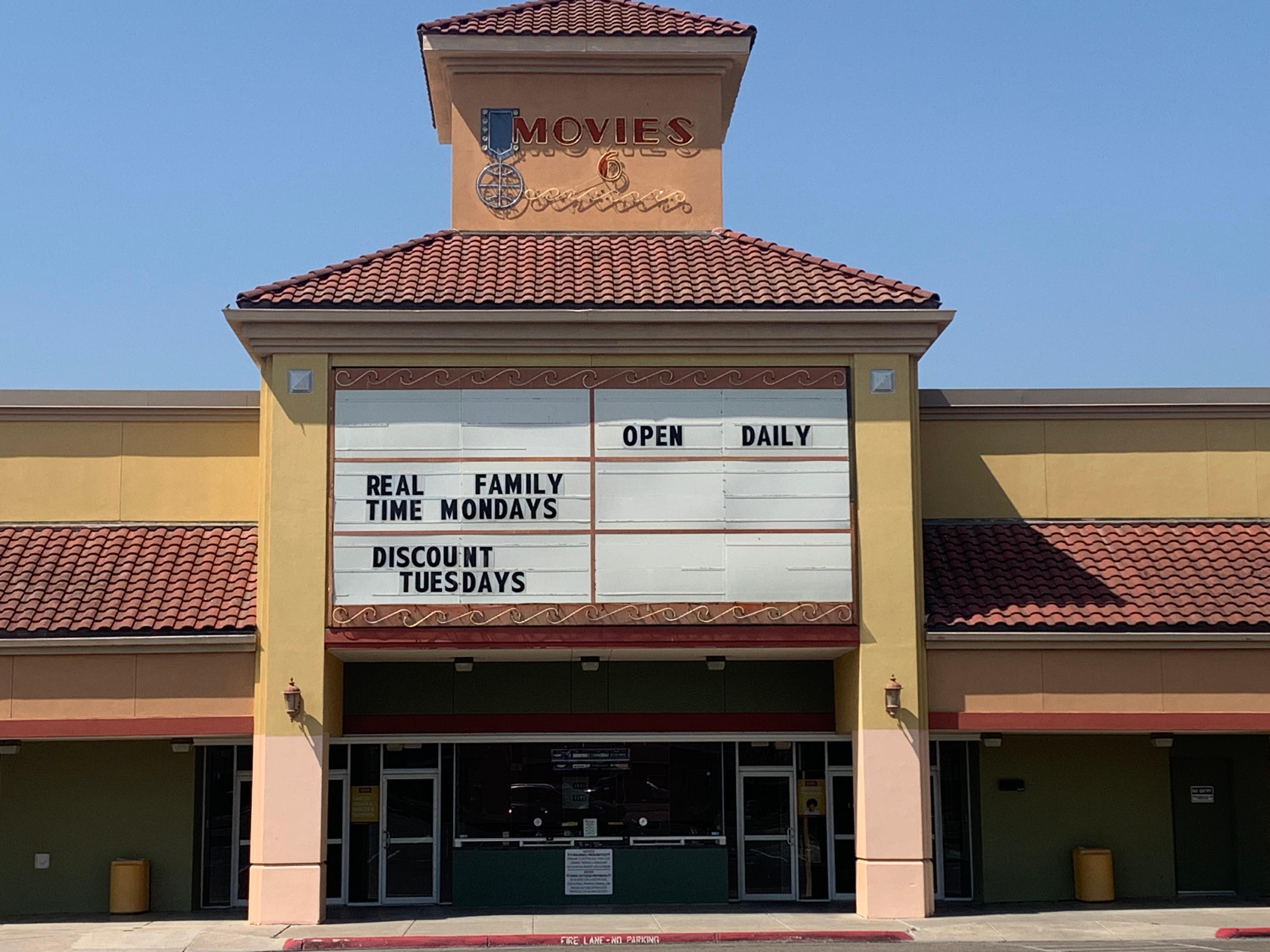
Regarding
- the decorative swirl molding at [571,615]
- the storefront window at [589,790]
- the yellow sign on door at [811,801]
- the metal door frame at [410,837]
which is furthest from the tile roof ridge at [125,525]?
the yellow sign on door at [811,801]

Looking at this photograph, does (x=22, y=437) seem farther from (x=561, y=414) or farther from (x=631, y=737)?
(x=631, y=737)

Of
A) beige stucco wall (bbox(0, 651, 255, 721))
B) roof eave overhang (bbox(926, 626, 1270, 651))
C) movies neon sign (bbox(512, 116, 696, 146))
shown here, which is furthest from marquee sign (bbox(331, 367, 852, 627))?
movies neon sign (bbox(512, 116, 696, 146))

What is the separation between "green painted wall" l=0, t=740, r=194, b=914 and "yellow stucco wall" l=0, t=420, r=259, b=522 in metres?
3.54

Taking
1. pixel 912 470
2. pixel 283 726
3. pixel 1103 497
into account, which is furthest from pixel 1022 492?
pixel 283 726

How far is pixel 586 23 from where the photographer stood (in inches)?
963

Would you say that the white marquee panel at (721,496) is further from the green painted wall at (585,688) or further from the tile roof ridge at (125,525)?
the tile roof ridge at (125,525)

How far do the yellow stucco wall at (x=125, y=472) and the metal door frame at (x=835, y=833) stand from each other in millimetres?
9825

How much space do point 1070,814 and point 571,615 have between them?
8.70 metres

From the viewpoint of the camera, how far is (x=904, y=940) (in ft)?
58.6

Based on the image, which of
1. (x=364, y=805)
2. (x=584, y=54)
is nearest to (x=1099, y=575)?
(x=364, y=805)

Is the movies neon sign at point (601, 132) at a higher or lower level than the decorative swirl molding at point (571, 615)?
higher

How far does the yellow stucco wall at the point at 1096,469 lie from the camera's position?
2303cm

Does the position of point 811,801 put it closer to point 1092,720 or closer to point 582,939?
point 1092,720

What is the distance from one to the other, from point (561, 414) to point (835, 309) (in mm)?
4111
